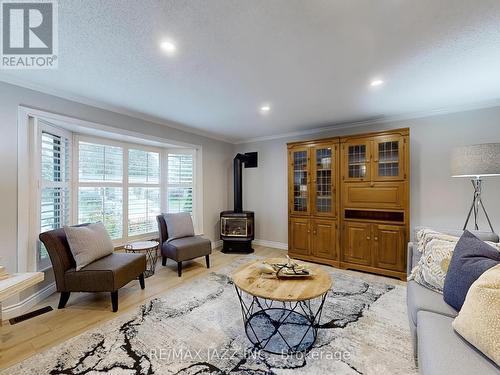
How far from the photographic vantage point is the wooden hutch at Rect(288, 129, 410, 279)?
3.30 m

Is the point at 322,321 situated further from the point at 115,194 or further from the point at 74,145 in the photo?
the point at 74,145

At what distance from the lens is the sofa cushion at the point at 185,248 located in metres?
3.39

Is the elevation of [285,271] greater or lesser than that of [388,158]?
lesser

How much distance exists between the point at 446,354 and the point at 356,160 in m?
2.89

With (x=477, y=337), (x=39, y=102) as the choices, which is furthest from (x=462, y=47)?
(x=39, y=102)

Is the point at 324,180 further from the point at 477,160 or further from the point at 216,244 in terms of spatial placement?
the point at 216,244

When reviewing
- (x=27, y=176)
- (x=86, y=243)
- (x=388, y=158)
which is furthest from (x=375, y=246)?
(x=27, y=176)

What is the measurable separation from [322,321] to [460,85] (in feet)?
9.88

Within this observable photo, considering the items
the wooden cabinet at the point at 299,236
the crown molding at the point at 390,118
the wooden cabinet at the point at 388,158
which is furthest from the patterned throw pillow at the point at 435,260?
the crown molding at the point at 390,118

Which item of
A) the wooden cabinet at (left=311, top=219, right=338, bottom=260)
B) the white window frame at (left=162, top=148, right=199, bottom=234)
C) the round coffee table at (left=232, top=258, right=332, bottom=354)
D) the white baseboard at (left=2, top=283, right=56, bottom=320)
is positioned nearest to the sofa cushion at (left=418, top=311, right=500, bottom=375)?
the round coffee table at (left=232, top=258, right=332, bottom=354)

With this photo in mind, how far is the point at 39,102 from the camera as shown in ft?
8.49

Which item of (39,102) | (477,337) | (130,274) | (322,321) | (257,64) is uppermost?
(257,64)

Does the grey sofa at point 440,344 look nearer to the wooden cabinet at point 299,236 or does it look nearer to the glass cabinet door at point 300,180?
the wooden cabinet at point 299,236

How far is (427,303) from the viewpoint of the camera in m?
1.63
